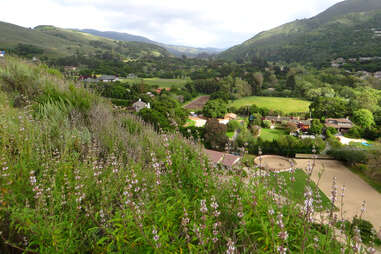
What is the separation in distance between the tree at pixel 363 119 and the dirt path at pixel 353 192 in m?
18.8

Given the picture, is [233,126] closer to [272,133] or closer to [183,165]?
[272,133]

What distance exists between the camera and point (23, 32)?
107 m

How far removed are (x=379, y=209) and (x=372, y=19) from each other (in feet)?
583

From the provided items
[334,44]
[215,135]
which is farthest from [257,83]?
[334,44]

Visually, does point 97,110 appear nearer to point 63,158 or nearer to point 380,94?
point 63,158

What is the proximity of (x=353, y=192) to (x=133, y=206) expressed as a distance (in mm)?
22030

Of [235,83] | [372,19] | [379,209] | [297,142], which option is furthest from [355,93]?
[372,19]

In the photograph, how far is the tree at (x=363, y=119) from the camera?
119ft

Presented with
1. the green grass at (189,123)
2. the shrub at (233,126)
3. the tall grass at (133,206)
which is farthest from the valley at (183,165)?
the green grass at (189,123)

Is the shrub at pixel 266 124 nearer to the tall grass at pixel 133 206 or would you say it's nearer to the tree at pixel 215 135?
the tree at pixel 215 135

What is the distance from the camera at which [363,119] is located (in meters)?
36.7

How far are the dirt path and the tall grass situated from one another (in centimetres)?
1204

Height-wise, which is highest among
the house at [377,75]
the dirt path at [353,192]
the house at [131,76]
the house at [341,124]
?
the house at [377,75]

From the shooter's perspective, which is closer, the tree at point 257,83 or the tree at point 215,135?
the tree at point 215,135
